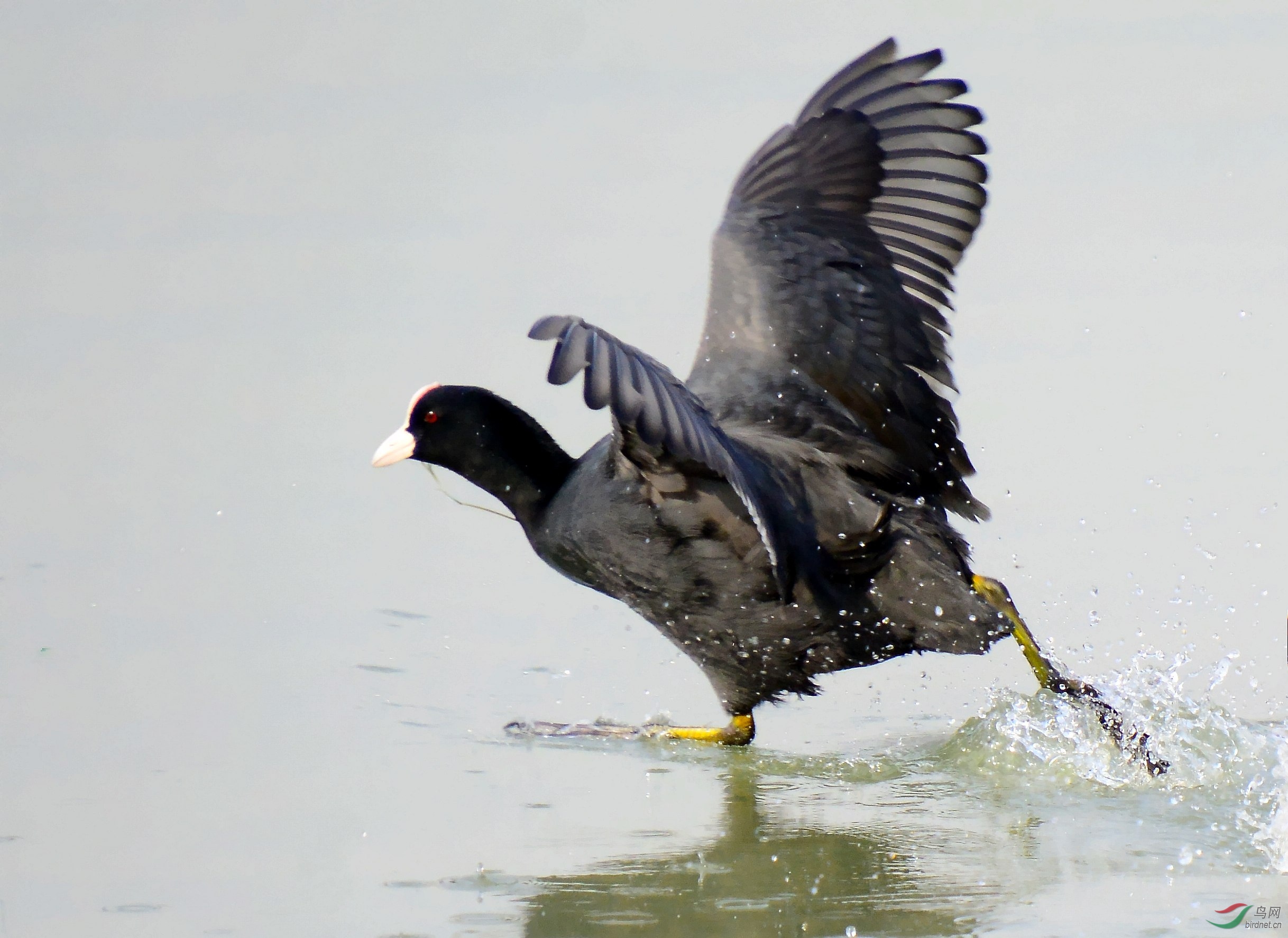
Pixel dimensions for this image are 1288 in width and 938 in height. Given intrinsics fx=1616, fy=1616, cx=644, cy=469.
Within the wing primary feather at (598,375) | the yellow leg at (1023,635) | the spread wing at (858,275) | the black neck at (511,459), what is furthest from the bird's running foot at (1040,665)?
the wing primary feather at (598,375)

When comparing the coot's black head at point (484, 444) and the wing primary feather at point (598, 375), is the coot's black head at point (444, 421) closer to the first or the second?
the coot's black head at point (484, 444)

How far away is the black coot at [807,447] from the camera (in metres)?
3.68

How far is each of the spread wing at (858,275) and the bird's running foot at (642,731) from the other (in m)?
0.72

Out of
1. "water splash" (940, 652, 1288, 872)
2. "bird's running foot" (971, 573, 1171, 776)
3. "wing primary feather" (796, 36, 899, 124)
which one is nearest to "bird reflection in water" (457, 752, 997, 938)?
"water splash" (940, 652, 1288, 872)

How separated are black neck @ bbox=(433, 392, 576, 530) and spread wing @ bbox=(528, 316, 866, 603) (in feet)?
1.71

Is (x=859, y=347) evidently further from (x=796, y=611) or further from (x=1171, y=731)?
(x=1171, y=731)

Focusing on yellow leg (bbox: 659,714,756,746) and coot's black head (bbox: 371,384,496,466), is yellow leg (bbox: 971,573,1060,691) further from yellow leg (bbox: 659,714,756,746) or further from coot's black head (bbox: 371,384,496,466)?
coot's black head (bbox: 371,384,496,466)

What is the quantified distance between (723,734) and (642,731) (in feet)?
0.67

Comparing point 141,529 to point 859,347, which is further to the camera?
point 141,529

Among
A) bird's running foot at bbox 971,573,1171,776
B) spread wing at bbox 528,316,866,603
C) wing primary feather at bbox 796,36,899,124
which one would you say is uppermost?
wing primary feather at bbox 796,36,899,124

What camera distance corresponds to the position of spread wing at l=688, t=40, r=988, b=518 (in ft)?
13.5

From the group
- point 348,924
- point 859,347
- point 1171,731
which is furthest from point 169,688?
point 1171,731

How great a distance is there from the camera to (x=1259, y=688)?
4379 mm

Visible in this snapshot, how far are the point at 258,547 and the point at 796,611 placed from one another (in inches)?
77.9
